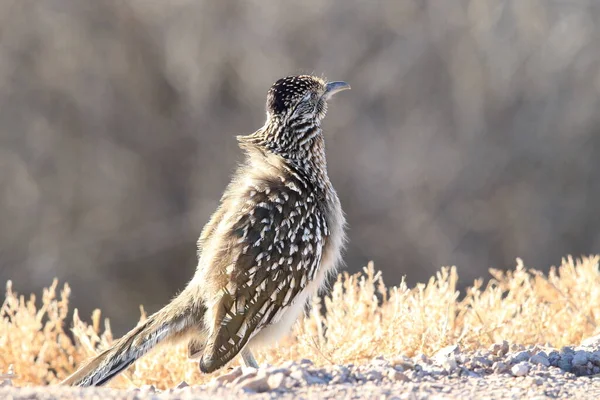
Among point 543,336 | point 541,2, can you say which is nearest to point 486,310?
point 543,336

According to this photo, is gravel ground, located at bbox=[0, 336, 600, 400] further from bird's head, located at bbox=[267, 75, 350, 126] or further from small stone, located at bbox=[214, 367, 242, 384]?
bird's head, located at bbox=[267, 75, 350, 126]

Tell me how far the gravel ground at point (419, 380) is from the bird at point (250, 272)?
39 cm

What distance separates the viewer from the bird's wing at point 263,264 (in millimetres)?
4734

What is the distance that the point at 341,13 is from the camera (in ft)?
39.4

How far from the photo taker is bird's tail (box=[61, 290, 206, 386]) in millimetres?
4625

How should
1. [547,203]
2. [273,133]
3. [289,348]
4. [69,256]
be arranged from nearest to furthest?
[273,133]
[289,348]
[69,256]
[547,203]

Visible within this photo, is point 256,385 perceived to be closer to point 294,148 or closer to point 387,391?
point 387,391

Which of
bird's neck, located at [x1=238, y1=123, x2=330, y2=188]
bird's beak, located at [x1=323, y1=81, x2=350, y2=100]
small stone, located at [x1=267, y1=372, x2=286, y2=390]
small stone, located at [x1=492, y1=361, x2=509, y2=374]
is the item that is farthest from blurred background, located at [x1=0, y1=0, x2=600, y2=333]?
small stone, located at [x1=267, y1=372, x2=286, y2=390]

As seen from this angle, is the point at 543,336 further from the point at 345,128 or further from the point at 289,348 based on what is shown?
the point at 345,128

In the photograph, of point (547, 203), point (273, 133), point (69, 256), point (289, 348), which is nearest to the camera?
point (273, 133)

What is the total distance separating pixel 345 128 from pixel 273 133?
613 cm

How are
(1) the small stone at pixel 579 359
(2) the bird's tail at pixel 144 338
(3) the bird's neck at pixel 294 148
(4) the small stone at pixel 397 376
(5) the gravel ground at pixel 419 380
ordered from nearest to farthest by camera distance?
(5) the gravel ground at pixel 419 380
(4) the small stone at pixel 397 376
(2) the bird's tail at pixel 144 338
(1) the small stone at pixel 579 359
(3) the bird's neck at pixel 294 148

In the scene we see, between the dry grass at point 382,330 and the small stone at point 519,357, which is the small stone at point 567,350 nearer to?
the small stone at point 519,357

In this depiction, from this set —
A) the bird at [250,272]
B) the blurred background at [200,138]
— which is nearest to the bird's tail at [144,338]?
the bird at [250,272]
